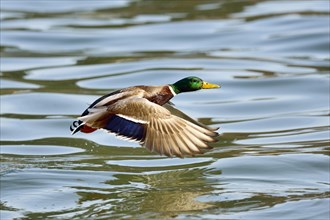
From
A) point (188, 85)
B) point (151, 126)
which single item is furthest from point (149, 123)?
point (188, 85)

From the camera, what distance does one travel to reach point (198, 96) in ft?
47.4

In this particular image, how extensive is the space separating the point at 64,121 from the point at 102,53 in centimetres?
480

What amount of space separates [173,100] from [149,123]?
5.32 m

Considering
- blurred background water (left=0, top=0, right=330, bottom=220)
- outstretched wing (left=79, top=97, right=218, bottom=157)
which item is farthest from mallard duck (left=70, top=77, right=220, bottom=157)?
blurred background water (left=0, top=0, right=330, bottom=220)

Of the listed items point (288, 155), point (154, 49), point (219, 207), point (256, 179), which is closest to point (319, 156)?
point (288, 155)

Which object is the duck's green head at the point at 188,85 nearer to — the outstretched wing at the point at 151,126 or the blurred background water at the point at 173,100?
the outstretched wing at the point at 151,126

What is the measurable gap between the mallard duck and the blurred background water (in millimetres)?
600

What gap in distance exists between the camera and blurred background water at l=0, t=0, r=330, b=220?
30.6ft

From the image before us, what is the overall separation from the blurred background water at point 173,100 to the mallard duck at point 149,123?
0.60 meters

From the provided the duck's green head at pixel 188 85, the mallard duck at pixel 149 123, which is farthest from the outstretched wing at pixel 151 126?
the duck's green head at pixel 188 85

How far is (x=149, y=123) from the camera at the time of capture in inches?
344

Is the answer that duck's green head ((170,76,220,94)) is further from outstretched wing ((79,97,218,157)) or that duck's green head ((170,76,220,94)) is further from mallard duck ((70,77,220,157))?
outstretched wing ((79,97,218,157))

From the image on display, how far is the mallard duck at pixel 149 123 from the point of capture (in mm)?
8484

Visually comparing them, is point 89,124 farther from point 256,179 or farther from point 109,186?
point 256,179
